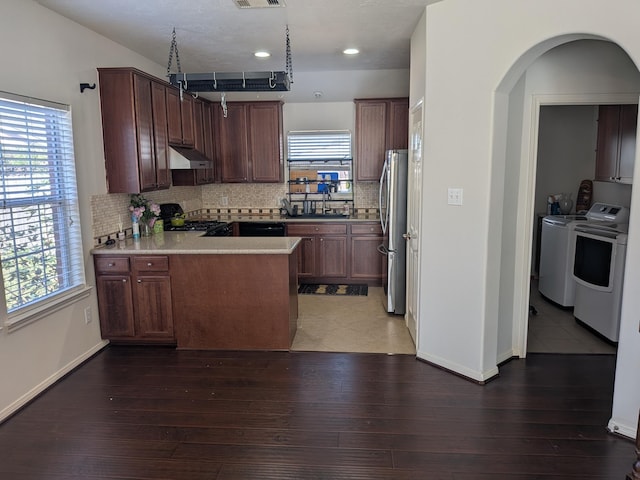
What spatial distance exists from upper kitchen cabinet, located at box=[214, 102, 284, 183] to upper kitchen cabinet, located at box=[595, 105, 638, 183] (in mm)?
3733

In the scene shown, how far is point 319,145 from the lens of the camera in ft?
20.1

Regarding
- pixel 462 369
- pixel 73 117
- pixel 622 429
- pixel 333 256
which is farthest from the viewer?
pixel 333 256

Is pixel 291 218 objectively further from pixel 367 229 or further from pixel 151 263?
pixel 151 263

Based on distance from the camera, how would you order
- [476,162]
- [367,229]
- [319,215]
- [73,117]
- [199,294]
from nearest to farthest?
1. [476,162]
2. [73,117]
3. [199,294]
4. [367,229]
5. [319,215]

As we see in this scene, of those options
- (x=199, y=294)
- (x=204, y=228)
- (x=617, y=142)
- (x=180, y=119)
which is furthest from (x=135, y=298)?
(x=617, y=142)

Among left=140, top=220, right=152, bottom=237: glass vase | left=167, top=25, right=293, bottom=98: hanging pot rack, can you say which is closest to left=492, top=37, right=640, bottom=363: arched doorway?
left=167, top=25, right=293, bottom=98: hanging pot rack

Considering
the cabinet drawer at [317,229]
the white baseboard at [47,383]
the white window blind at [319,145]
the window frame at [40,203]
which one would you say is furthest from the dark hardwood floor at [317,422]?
the white window blind at [319,145]

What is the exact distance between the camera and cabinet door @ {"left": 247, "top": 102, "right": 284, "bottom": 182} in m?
5.88

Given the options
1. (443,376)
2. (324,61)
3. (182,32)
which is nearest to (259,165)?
(324,61)

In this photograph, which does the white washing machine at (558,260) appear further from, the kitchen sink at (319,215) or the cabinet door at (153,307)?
the cabinet door at (153,307)

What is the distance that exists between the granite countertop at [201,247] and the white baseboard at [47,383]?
0.81 metres

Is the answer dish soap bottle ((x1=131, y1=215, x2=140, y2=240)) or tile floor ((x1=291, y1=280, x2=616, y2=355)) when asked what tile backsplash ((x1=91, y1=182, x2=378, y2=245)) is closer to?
dish soap bottle ((x1=131, y1=215, x2=140, y2=240))

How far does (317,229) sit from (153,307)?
2.46 m

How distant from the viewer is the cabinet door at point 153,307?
12.2 ft
